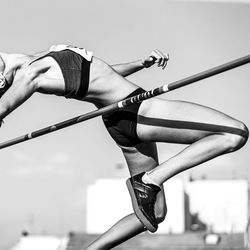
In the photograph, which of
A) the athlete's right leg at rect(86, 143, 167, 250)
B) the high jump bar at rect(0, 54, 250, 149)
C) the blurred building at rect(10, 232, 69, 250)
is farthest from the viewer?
the blurred building at rect(10, 232, 69, 250)

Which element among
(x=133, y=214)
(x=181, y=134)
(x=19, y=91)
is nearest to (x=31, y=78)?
(x=19, y=91)

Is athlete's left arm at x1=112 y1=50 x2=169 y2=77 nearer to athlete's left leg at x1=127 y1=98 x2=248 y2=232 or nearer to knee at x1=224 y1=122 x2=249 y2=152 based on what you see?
athlete's left leg at x1=127 y1=98 x2=248 y2=232

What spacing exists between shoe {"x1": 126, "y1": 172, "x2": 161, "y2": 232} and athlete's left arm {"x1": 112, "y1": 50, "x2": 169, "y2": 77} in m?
0.75

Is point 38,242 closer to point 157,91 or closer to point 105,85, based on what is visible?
point 105,85

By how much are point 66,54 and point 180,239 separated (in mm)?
44600

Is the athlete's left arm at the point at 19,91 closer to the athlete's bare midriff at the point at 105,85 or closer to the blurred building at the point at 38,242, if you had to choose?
the athlete's bare midriff at the point at 105,85

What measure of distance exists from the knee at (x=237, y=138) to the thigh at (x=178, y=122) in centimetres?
1

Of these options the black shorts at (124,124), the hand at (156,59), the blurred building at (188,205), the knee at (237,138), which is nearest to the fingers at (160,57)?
the hand at (156,59)

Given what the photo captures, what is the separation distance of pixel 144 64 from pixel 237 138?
0.91 meters

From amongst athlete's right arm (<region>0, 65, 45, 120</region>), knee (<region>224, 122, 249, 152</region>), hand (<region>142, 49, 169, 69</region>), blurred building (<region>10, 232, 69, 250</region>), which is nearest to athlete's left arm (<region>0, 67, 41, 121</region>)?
athlete's right arm (<region>0, 65, 45, 120</region>)

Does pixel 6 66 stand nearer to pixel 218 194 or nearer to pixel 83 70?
pixel 83 70

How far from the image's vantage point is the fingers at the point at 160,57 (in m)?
7.49

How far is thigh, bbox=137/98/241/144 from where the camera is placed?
718cm

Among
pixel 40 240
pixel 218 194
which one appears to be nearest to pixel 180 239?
pixel 40 240
